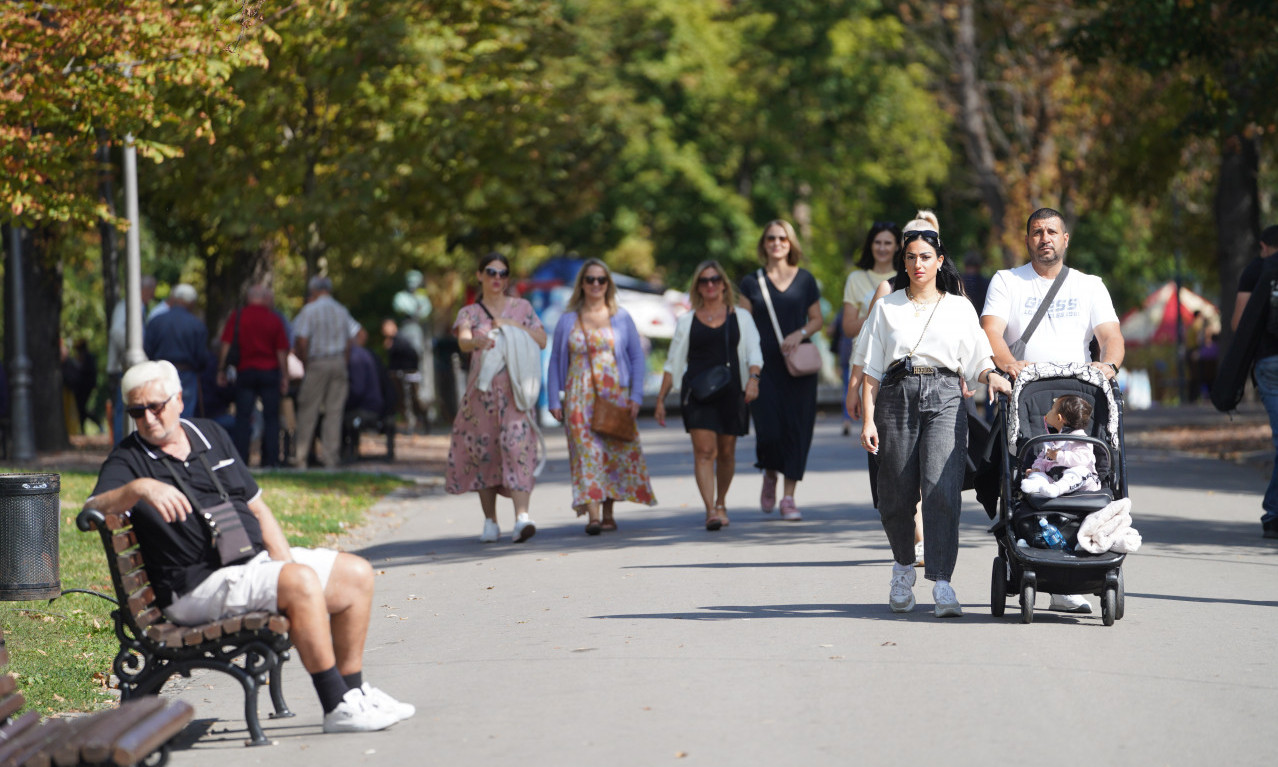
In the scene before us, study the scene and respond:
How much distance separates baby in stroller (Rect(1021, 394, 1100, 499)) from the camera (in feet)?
26.0

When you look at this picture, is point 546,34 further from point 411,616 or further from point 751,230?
point 751,230

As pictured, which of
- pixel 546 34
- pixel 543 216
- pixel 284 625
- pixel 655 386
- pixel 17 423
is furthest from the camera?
pixel 655 386

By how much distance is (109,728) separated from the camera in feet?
16.1

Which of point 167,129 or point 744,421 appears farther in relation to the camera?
point 167,129

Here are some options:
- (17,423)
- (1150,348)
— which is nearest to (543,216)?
(17,423)

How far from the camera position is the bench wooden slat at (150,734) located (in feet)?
15.5

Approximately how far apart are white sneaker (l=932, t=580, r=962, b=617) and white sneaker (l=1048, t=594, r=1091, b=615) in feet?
1.77

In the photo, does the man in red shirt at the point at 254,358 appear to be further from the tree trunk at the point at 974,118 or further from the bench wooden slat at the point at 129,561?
the tree trunk at the point at 974,118

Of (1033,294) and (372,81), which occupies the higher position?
(372,81)

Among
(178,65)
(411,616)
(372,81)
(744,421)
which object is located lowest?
(411,616)

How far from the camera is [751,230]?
44.5 metres

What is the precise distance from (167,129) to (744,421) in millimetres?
8365

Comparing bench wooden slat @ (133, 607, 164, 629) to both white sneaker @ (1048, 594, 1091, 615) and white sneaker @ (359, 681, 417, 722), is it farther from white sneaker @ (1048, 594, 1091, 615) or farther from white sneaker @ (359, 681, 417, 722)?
white sneaker @ (1048, 594, 1091, 615)

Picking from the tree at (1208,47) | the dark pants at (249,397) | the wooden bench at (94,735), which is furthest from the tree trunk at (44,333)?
the wooden bench at (94,735)
